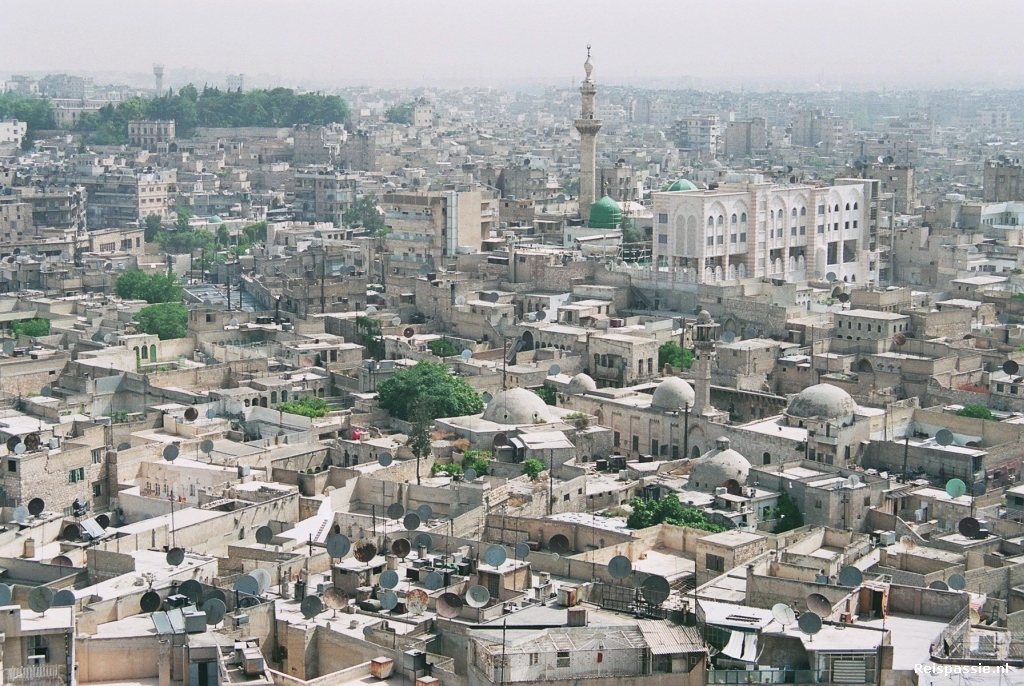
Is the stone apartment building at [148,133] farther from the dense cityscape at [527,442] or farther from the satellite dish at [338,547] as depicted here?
the satellite dish at [338,547]

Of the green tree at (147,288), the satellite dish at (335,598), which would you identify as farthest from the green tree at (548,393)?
the green tree at (147,288)

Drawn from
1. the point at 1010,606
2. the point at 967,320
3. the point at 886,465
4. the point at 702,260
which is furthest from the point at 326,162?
the point at 1010,606

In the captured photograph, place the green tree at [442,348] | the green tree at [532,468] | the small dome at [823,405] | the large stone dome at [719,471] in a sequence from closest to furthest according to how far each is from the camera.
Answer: the large stone dome at [719,471] < the green tree at [532,468] < the small dome at [823,405] < the green tree at [442,348]

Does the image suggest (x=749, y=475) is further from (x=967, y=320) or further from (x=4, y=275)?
(x=4, y=275)

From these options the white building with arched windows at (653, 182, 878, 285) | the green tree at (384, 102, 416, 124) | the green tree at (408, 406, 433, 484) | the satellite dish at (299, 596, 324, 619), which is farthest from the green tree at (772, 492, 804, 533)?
the green tree at (384, 102, 416, 124)

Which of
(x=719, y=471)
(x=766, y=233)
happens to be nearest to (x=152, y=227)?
(x=766, y=233)

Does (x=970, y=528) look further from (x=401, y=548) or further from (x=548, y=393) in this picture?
(x=548, y=393)
